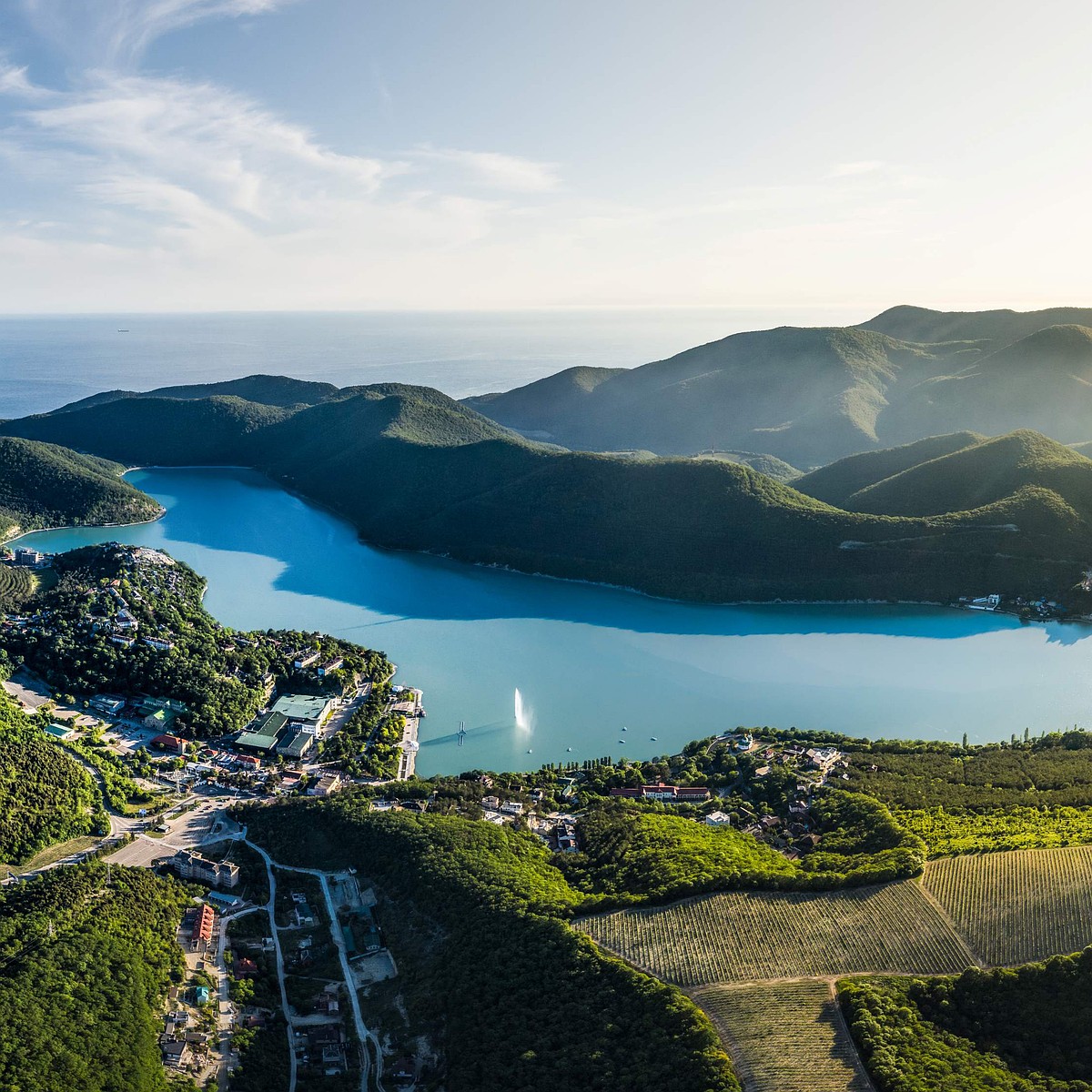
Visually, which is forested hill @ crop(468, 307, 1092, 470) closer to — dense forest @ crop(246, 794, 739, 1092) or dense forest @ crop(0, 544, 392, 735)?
dense forest @ crop(0, 544, 392, 735)

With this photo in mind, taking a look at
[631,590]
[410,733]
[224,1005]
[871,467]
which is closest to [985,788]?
[410,733]

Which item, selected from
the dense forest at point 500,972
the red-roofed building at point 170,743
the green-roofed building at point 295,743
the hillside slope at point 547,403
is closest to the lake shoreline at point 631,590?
the green-roofed building at point 295,743

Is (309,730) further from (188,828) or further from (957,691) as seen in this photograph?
(957,691)

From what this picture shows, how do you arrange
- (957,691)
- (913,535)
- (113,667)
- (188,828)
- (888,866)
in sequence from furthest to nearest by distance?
(913,535) → (957,691) → (113,667) → (188,828) → (888,866)

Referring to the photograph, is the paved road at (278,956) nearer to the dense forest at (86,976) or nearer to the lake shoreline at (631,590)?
the dense forest at (86,976)

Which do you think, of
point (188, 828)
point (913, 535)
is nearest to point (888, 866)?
point (188, 828)

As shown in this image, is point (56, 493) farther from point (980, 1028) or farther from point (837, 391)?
point (837, 391)
